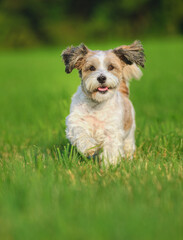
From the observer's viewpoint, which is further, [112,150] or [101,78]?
[112,150]

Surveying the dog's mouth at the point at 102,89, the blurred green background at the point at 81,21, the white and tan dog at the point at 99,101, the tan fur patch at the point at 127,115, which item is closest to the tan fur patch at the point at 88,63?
the white and tan dog at the point at 99,101

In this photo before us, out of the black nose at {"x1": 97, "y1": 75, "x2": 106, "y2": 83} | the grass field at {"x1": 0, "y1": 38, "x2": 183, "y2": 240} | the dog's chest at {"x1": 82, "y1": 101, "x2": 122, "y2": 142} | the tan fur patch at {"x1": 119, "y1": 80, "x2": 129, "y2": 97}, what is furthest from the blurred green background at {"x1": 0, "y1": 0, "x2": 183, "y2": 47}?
the black nose at {"x1": 97, "y1": 75, "x2": 106, "y2": 83}

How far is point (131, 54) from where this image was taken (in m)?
4.67

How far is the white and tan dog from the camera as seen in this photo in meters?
4.35

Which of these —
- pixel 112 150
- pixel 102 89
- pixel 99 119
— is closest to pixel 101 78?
pixel 102 89

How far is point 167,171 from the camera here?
349 cm

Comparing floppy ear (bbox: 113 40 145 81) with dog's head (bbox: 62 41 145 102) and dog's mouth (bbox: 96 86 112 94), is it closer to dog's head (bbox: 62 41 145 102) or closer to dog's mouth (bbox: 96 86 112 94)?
dog's head (bbox: 62 41 145 102)

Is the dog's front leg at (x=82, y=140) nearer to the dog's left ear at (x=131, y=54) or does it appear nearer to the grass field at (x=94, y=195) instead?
the grass field at (x=94, y=195)

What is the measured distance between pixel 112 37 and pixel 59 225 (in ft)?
142

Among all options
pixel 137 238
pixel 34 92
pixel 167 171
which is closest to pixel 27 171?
pixel 167 171

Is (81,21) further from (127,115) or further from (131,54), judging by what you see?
(131,54)

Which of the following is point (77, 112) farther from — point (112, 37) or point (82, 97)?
point (112, 37)

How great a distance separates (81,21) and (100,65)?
141 feet

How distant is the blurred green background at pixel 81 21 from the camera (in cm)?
4338
